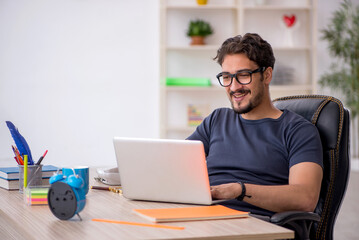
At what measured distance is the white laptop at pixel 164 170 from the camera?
60.2 inches

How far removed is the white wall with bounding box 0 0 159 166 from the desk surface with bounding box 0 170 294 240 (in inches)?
131

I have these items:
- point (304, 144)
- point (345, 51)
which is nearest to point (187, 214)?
point (304, 144)

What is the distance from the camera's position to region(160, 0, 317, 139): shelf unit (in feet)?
16.4

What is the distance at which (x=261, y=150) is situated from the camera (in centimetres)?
199

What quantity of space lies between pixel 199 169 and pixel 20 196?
0.63 m

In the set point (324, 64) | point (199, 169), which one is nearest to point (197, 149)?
point (199, 169)

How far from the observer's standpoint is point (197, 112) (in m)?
5.08

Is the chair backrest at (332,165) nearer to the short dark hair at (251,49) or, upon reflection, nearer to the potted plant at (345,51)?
the short dark hair at (251,49)

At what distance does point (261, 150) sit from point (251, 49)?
0.41 meters

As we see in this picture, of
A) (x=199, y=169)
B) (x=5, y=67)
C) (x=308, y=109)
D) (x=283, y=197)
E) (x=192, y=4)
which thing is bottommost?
(x=283, y=197)

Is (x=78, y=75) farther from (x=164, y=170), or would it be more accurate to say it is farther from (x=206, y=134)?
(x=164, y=170)

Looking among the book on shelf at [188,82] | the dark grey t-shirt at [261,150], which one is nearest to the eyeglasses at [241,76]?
the dark grey t-shirt at [261,150]

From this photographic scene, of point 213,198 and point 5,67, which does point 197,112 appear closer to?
point 5,67

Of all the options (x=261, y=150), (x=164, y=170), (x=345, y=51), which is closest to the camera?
(x=164, y=170)
